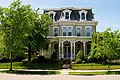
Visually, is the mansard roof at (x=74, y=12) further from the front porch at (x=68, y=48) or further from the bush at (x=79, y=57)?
the bush at (x=79, y=57)

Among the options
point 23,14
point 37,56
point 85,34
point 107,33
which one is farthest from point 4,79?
point 85,34

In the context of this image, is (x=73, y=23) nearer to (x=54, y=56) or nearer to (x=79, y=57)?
(x=79, y=57)

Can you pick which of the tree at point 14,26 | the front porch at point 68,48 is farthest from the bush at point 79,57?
the tree at point 14,26

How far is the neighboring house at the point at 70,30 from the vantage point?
47.9 metres

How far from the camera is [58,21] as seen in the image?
161 ft

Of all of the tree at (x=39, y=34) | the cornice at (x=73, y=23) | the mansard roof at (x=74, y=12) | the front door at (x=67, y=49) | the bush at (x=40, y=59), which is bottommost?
the bush at (x=40, y=59)

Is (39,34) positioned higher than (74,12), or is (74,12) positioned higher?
(74,12)

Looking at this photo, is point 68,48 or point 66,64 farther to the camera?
point 68,48

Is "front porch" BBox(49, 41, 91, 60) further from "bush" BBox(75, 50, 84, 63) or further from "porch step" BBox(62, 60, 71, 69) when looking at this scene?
"bush" BBox(75, 50, 84, 63)

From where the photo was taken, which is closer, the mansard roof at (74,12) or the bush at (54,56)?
the bush at (54,56)

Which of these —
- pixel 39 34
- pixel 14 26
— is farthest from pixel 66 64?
pixel 14 26

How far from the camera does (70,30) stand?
161 ft

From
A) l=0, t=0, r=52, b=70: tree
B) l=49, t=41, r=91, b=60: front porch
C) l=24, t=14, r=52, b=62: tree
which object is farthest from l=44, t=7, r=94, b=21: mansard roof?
l=0, t=0, r=52, b=70: tree

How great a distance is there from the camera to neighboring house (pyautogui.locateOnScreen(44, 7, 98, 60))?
4788 centimetres
